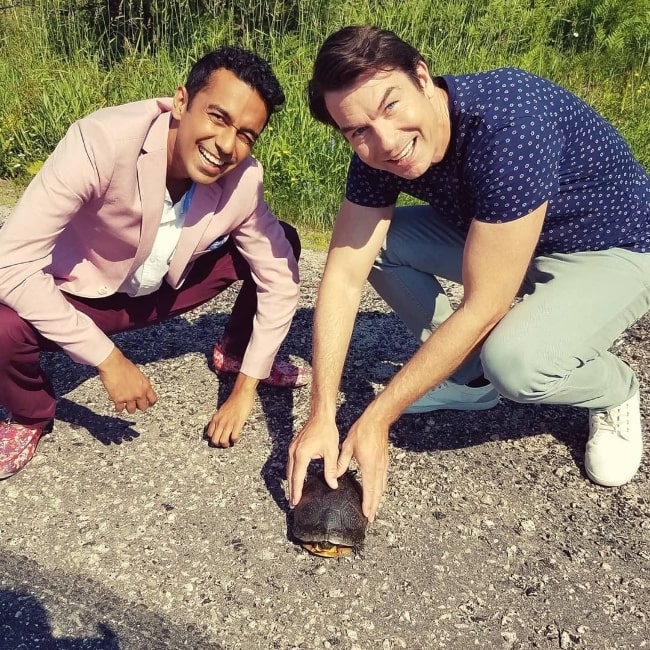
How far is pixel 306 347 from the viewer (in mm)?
3461

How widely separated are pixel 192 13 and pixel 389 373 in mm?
4184

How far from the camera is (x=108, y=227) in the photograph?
248 cm

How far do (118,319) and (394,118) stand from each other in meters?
1.37

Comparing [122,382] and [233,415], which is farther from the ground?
[122,382]

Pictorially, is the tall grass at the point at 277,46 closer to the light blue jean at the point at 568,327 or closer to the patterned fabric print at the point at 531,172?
the patterned fabric print at the point at 531,172

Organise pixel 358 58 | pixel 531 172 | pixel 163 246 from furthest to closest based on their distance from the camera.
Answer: pixel 163 246 → pixel 531 172 → pixel 358 58

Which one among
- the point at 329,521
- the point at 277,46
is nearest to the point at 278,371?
the point at 329,521

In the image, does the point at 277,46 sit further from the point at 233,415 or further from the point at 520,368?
the point at 520,368

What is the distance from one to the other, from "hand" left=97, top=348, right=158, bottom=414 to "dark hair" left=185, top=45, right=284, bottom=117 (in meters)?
0.93

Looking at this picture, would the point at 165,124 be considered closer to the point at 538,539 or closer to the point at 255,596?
the point at 255,596

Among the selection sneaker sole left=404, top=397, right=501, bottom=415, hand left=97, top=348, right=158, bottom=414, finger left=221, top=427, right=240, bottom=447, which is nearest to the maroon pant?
hand left=97, top=348, right=158, bottom=414

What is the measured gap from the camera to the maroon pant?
2.40 metres

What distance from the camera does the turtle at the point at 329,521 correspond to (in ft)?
7.35

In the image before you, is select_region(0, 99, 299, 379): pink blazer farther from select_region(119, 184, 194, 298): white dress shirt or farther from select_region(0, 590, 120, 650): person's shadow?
select_region(0, 590, 120, 650): person's shadow
